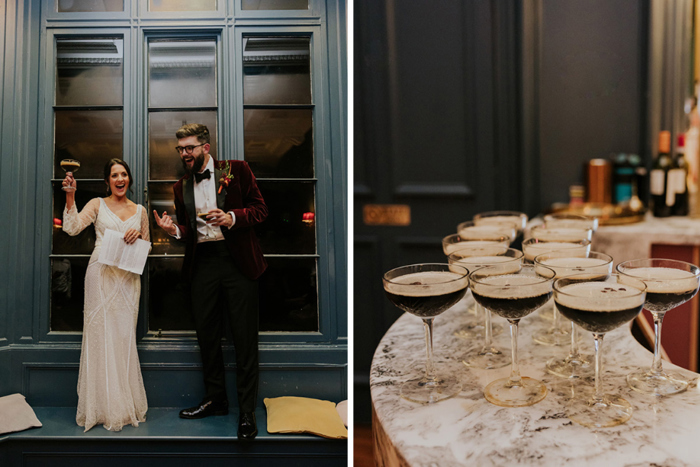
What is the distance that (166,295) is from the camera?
4.78ft

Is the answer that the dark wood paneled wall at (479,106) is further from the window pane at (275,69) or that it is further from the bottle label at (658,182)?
the window pane at (275,69)

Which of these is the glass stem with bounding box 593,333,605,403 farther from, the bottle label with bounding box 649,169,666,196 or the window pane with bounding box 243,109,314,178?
the bottle label with bounding box 649,169,666,196

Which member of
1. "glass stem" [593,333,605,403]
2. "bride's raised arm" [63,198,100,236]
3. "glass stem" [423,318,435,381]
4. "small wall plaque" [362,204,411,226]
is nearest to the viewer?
"glass stem" [593,333,605,403]

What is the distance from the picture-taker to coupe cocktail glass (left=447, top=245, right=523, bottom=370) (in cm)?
102

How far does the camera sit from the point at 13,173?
1.39m

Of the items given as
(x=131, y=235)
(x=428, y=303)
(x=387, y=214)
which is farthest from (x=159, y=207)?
(x=387, y=214)

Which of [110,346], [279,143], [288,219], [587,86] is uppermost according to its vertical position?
[587,86]

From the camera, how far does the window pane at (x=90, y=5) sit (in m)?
1.41

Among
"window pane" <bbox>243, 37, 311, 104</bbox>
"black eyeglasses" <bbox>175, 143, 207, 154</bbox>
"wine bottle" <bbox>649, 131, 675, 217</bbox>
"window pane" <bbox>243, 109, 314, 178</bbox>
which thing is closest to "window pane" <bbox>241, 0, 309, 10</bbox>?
"window pane" <bbox>243, 37, 311, 104</bbox>

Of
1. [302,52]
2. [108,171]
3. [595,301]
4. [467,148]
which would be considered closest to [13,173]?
[108,171]

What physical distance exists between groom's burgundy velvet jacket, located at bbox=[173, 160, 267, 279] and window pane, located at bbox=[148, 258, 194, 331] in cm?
4

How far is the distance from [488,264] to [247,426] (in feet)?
2.81

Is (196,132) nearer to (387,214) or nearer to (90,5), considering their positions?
(90,5)

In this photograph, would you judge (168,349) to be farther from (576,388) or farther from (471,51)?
(471,51)
